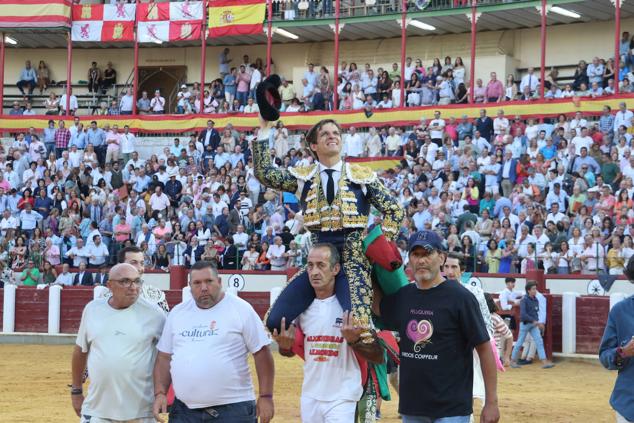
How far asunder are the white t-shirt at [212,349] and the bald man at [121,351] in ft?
0.58

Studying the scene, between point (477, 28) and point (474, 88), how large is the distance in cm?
357

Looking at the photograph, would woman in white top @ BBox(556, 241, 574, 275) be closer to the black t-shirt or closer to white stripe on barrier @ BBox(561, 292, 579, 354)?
white stripe on barrier @ BBox(561, 292, 579, 354)

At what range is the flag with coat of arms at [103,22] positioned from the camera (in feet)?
99.1

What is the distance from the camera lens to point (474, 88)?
→ 25922 mm

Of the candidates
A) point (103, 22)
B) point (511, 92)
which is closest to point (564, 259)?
point (511, 92)

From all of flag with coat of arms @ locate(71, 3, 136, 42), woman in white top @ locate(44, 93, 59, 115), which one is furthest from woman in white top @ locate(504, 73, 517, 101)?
woman in white top @ locate(44, 93, 59, 115)

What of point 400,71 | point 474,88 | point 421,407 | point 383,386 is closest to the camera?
point 421,407

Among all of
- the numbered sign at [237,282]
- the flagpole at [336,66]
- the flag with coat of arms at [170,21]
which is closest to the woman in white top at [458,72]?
the flagpole at [336,66]

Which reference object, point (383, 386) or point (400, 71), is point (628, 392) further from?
point (400, 71)

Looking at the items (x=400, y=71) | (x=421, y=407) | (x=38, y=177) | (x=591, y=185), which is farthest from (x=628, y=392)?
(x=400, y=71)

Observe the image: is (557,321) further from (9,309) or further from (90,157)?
(90,157)

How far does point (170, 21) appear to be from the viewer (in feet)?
97.6

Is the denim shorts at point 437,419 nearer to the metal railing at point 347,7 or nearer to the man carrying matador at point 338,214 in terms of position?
the man carrying matador at point 338,214

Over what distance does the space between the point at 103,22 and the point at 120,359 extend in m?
25.4
